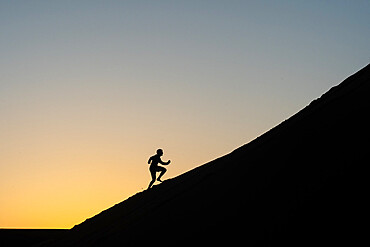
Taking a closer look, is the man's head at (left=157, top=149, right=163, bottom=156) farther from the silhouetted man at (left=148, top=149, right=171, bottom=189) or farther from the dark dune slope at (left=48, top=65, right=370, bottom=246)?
the dark dune slope at (left=48, top=65, right=370, bottom=246)

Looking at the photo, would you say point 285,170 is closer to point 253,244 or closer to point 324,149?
point 324,149

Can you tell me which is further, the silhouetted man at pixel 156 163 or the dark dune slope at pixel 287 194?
the silhouetted man at pixel 156 163

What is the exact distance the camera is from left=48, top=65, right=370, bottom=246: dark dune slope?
18.9 ft

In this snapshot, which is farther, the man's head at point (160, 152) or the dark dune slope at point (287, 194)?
the man's head at point (160, 152)

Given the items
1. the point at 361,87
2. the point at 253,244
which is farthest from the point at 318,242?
the point at 361,87

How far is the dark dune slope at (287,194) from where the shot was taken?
5768 millimetres

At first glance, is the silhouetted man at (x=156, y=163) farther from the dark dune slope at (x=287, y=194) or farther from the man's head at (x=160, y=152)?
the dark dune slope at (x=287, y=194)

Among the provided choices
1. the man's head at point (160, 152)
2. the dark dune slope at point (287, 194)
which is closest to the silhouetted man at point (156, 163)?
the man's head at point (160, 152)

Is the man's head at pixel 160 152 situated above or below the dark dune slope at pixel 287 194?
above

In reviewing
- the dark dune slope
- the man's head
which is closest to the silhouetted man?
the man's head

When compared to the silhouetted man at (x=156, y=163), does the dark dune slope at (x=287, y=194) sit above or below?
below

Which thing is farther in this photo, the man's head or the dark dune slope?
the man's head

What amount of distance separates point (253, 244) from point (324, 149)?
7.90 ft

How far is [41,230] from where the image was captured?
25.7 meters
